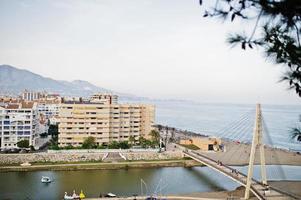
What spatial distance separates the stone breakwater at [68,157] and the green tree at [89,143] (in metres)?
0.71

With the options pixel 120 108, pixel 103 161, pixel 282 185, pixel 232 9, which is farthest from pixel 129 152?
pixel 232 9

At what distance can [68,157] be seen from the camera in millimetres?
15141

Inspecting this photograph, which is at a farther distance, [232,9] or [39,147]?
[39,147]

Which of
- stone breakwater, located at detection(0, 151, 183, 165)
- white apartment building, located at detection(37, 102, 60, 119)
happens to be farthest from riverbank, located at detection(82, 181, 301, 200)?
white apartment building, located at detection(37, 102, 60, 119)

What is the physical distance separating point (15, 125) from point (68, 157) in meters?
2.95

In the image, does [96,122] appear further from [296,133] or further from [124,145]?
[296,133]

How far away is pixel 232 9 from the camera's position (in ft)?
5.31

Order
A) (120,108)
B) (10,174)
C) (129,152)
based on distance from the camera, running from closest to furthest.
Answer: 1. (10,174)
2. (129,152)
3. (120,108)

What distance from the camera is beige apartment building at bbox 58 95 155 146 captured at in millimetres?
16688

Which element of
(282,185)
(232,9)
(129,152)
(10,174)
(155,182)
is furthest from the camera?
(129,152)

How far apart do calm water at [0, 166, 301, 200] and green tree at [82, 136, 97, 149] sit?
2.30 m

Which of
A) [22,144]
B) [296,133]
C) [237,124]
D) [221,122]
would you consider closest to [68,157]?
[22,144]

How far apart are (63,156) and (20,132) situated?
2.55 m

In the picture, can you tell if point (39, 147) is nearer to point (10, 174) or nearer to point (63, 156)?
point (63, 156)
